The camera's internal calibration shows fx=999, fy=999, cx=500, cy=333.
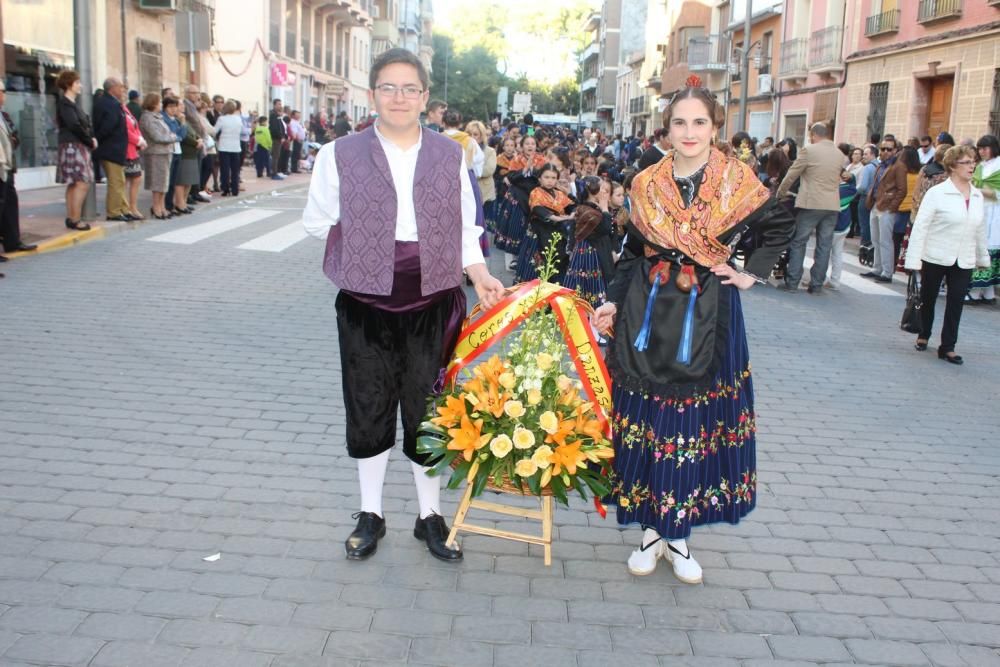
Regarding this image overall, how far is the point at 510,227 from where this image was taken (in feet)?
39.6

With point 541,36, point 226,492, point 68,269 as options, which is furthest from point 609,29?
point 226,492

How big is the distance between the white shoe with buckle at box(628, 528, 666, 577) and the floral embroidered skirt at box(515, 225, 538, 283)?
5.83m

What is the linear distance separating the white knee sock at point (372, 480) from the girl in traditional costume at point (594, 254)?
4.67 meters

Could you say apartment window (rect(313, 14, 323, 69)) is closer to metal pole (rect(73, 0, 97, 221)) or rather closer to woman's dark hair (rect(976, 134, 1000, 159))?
metal pole (rect(73, 0, 97, 221))

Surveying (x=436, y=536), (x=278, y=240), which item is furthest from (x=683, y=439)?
(x=278, y=240)

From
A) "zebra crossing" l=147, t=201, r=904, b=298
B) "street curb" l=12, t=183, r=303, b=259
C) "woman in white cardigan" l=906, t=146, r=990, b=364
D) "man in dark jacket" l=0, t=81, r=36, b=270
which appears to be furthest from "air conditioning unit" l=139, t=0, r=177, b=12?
"woman in white cardigan" l=906, t=146, r=990, b=364

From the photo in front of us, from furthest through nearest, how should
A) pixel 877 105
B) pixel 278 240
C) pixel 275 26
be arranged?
1. pixel 275 26
2. pixel 877 105
3. pixel 278 240

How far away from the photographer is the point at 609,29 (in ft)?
263

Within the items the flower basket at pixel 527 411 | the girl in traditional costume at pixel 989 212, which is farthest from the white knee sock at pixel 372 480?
the girl in traditional costume at pixel 989 212

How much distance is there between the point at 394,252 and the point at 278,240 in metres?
10.3

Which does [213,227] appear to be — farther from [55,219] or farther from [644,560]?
[644,560]

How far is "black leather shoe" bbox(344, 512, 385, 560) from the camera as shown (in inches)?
159

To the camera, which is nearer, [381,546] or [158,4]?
[381,546]

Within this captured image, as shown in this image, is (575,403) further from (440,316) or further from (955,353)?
(955,353)
